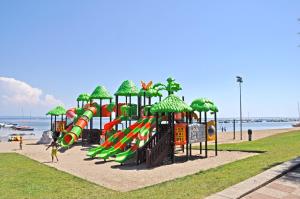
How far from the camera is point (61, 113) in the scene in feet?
111

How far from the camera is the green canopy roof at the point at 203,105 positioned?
18078mm

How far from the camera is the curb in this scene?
7.64 meters

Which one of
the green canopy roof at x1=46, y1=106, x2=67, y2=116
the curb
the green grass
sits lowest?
the green grass

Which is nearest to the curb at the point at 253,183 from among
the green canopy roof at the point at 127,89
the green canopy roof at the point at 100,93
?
the green canopy roof at the point at 127,89

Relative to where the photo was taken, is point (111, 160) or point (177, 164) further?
point (111, 160)

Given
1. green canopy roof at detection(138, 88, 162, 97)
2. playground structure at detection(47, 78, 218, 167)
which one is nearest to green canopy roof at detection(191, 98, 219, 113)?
playground structure at detection(47, 78, 218, 167)

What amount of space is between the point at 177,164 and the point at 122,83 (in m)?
12.1

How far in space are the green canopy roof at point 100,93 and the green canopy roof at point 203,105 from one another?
41.6ft

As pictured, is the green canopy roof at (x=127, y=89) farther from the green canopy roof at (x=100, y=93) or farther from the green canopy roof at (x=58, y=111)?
the green canopy roof at (x=58, y=111)

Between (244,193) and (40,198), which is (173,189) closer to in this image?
(244,193)

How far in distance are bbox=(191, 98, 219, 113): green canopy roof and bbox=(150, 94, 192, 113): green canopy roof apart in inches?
81.2

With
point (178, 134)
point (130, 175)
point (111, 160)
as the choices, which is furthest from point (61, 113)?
point (130, 175)

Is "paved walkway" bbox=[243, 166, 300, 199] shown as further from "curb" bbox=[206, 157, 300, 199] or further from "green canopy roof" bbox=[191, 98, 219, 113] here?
Result: "green canopy roof" bbox=[191, 98, 219, 113]

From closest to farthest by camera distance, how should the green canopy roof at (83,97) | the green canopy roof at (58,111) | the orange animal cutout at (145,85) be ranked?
the orange animal cutout at (145,85) < the green canopy roof at (83,97) < the green canopy roof at (58,111)
